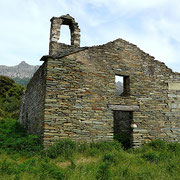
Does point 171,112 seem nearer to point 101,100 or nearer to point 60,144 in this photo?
point 101,100

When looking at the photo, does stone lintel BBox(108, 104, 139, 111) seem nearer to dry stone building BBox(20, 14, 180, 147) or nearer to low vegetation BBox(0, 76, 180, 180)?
dry stone building BBox(20, 14, 180, 147)

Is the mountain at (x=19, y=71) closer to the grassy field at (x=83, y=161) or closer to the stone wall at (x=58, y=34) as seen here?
the stone wall at (x=58, y=34)

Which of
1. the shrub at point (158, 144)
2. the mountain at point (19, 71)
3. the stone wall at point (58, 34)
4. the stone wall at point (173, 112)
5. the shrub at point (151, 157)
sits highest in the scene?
the mountain at point (19, 71)

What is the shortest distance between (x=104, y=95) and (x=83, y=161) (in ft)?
9.89

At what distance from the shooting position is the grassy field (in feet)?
13.9

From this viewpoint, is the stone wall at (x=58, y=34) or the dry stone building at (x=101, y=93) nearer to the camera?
the dry stone building at (x=101, y=93)

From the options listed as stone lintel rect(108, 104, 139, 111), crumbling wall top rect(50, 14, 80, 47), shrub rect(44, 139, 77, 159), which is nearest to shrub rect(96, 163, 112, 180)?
shrub rect(44, 139, 77, 159)

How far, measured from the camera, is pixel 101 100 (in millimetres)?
7789

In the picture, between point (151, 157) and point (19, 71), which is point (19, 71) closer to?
point (19, 71)

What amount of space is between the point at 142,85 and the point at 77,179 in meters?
5.98

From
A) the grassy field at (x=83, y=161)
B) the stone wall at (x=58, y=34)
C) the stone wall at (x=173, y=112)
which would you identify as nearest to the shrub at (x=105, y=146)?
the grassy field at (x=83, y=161)

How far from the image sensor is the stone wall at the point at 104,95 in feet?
23.2

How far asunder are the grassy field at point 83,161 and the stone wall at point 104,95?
0.54 meters

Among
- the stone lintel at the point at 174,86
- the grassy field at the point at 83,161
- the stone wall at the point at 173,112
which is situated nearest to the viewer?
the grassy field at the point at 83,161
